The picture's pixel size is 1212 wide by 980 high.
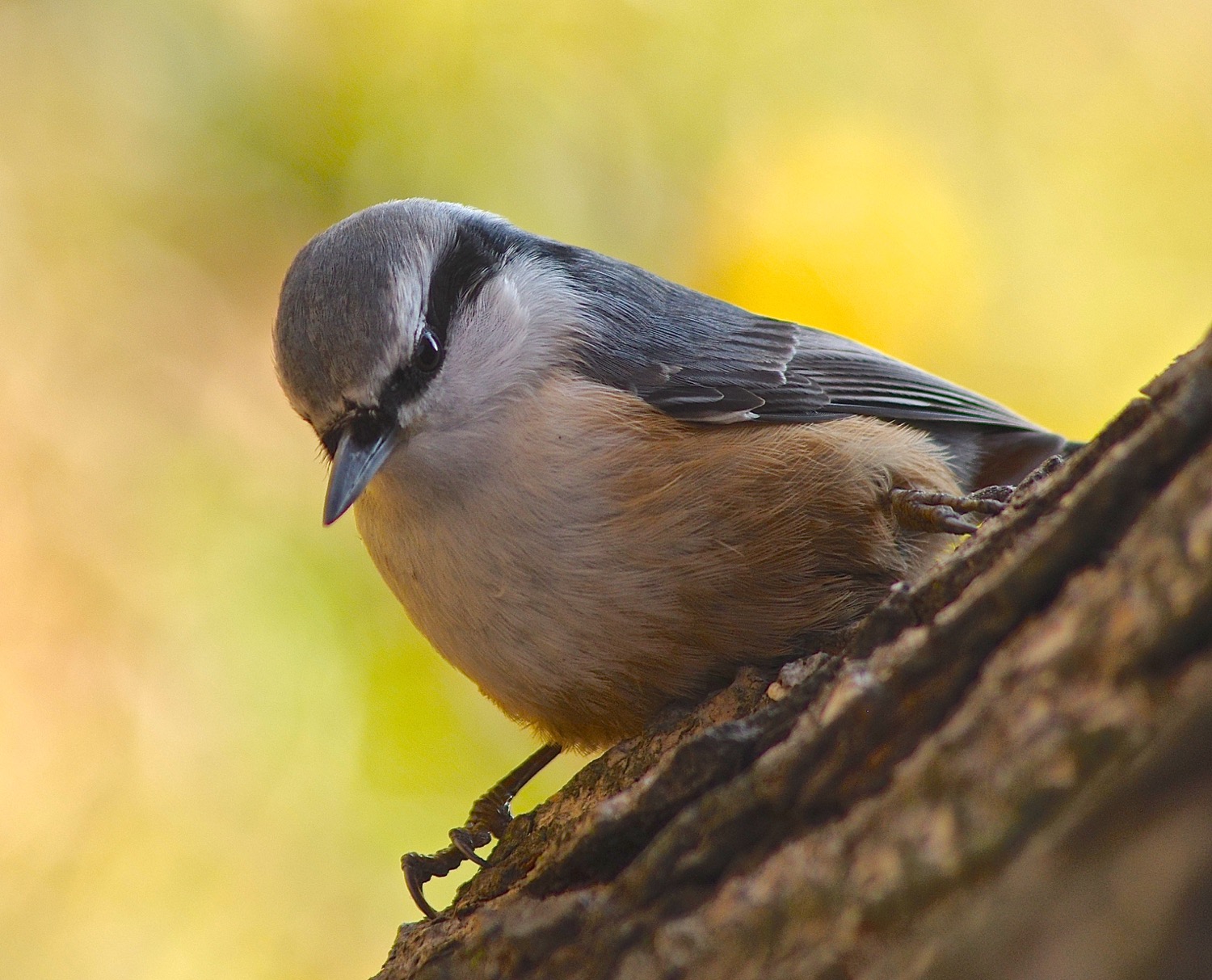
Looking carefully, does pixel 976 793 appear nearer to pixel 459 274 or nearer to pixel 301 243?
pixel 459 274

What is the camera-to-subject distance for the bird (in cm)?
225

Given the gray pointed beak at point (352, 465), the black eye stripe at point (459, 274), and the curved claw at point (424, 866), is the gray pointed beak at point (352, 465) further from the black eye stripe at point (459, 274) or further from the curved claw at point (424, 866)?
the curved claw at point (424, 866)

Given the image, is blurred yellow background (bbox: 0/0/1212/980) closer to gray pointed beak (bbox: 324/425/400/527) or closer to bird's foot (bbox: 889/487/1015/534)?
gray pointed beak (bbox: 324/425/400/527)

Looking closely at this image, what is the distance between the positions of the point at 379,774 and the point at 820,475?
5.69 feet

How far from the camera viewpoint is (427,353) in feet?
8.00

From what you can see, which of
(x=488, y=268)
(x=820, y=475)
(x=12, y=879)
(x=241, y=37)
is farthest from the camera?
(x=241, y=37)

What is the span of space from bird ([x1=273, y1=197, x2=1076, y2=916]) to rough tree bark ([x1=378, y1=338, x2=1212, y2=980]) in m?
0.62

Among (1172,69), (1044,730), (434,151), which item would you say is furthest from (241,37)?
(1044,730)

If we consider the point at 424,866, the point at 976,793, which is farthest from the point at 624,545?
the point at 976,793

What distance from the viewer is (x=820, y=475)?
239 cm

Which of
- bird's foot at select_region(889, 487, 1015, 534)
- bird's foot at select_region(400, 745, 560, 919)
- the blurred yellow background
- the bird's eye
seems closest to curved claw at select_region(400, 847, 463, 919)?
bird's foot at select_region(400, 745, 560, 919)

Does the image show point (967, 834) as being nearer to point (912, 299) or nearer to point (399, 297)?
point (399, 297)

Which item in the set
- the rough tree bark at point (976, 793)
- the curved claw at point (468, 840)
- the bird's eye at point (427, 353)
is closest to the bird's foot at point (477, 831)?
the curved claw at point (468, 840)

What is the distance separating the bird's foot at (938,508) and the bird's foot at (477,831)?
96 centimetres
